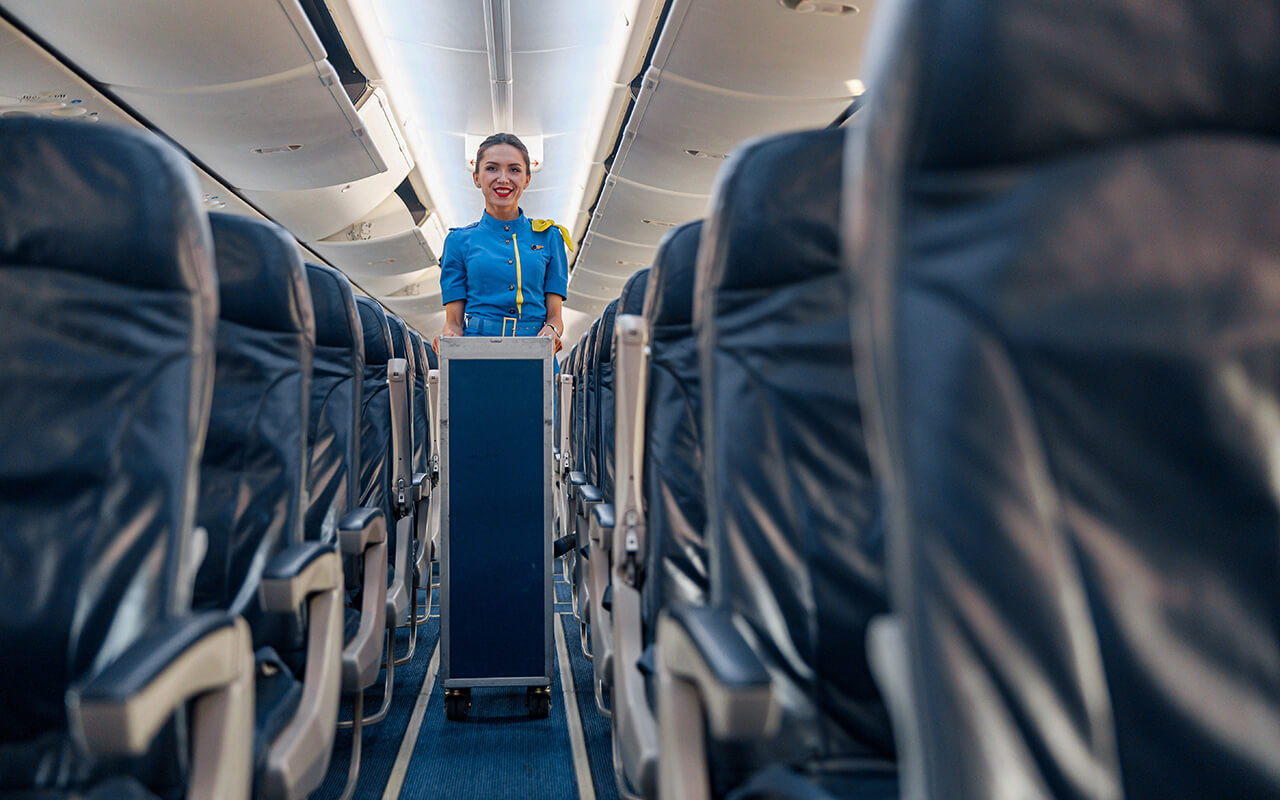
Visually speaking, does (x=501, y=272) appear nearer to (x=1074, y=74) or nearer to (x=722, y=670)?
(x=722, y=670)

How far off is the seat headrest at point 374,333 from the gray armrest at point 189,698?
2.47 meters

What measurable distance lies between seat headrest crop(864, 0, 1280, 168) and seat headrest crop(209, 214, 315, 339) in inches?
66.2

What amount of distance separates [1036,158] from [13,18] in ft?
19.6

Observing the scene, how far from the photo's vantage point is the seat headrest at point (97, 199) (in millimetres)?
1245

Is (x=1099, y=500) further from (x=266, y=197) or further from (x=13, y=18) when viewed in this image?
(x=266, y=197)

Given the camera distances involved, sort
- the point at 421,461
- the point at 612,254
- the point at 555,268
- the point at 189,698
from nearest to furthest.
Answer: the point at 189,698 → the point at 555,268 → the point at 421,461 → the point at 612,254

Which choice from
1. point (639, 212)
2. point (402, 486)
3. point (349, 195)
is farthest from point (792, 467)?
point (349, 195)

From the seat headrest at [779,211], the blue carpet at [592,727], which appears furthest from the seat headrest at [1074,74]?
the blue carpet at [592,727]

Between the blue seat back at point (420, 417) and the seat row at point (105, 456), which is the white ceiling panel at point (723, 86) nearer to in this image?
the blue seat back at point (420, 417)

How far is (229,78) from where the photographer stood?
5.91 meters

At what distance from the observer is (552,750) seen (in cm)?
301

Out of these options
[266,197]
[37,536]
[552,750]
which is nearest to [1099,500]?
[37,536]

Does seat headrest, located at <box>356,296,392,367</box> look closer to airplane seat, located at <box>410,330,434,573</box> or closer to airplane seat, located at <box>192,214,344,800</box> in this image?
airplane seat, located at <box>410,330,434,573</box>

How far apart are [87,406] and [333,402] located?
4.59 ft
